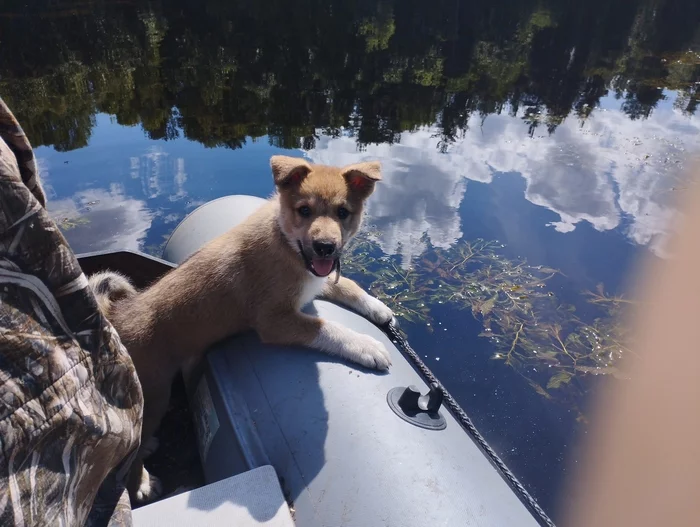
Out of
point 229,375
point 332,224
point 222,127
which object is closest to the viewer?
point 229,375

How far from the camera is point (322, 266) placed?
9.63ft

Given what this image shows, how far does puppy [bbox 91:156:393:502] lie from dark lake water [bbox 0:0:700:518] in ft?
7.09

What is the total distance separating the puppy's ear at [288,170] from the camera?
2.98m

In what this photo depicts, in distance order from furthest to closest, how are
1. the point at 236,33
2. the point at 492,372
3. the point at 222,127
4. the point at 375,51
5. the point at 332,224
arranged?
the point at 236,33
the point at 375,51
the point at 222,127
the point at 492,372
the point at 332,224

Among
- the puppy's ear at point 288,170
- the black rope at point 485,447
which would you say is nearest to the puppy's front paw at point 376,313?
the black rope at point 485,447

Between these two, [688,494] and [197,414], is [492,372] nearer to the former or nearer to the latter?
[688,494]

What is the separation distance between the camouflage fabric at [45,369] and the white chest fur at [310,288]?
196 cm

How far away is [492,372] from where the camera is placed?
468 cm

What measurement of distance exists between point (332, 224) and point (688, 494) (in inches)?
129

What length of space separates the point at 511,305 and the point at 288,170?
3.31 metres

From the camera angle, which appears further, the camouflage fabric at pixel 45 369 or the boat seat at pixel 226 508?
the boat seat at pixel 226 508

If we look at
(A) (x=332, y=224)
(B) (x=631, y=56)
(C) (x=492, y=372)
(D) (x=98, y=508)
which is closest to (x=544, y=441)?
(C) (x=492, y=372)

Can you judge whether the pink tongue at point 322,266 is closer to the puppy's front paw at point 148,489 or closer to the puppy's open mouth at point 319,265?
the puppy's open mouth at point 319,265

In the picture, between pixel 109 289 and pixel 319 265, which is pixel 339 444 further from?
pixel 109 289
